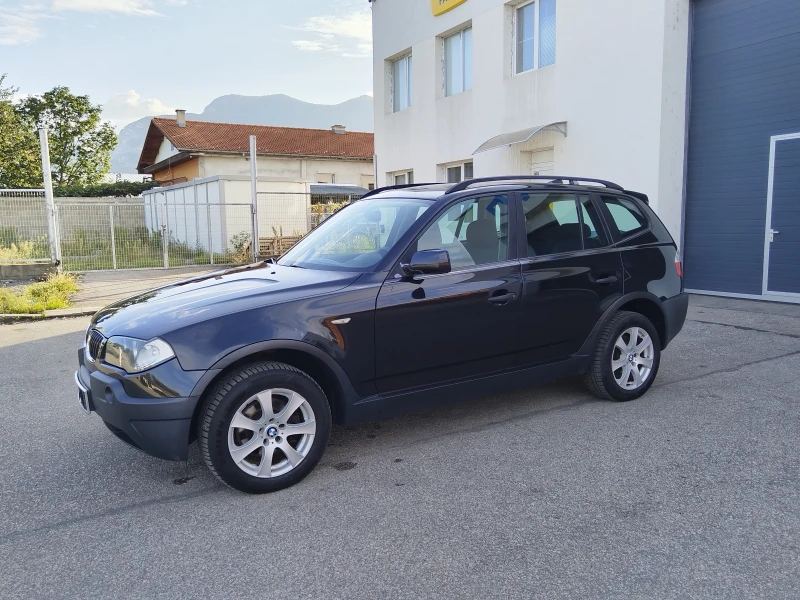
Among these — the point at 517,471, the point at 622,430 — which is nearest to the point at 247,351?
the point at 517,471

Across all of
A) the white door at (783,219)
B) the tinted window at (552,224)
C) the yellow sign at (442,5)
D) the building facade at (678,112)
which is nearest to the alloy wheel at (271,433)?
the tinted window at (552,224)

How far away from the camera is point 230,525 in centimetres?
328

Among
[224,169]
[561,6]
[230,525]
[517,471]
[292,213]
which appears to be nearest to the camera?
[230,525]

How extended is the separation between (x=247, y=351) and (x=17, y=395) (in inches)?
136

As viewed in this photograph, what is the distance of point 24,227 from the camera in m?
14.6

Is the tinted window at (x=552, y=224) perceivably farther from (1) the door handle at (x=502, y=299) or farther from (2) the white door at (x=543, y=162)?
(2) the white door at (x=543, y=162)

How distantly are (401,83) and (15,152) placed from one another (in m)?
21.1

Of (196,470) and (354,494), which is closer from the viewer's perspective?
(354,494)

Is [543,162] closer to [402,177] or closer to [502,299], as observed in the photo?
[402,177]

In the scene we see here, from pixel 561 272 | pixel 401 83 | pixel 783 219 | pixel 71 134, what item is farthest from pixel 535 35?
pixel 71 134

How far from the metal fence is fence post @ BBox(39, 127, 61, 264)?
7 cm

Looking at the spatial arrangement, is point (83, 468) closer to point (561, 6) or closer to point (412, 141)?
point (561, 6)

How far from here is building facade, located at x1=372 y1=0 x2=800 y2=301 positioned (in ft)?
32.2

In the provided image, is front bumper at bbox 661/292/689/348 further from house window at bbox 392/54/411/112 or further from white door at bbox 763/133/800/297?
house window at bbox 392/54/411/112
